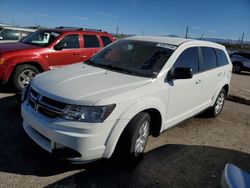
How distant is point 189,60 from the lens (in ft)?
15.0

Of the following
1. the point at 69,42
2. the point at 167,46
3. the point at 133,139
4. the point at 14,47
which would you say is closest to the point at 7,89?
the point at 14,47

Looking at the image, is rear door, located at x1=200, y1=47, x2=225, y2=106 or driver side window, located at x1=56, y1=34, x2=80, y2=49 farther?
driver side window, located at x1=56, y1=34, x2=80, y2=49

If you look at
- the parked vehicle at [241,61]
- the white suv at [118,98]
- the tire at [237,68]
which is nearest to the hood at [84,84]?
the white suv at [118,98]

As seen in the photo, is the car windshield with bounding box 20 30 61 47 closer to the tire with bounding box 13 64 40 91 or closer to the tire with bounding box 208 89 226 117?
the tire with bounding box 13 64 40 91

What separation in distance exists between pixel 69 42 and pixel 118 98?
4.82 metres

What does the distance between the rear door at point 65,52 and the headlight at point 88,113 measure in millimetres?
4335

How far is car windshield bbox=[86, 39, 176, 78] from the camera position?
403 centimetres

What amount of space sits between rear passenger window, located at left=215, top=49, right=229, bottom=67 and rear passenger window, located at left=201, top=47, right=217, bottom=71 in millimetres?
231

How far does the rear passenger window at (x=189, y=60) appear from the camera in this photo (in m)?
4.29

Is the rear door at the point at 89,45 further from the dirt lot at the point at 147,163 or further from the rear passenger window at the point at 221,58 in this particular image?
the rear passenger window at the point at 221,58

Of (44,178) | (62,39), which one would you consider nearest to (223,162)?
(44,178)

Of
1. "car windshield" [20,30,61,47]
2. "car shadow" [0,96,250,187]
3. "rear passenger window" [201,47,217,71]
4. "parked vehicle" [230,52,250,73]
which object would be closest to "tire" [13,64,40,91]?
"car windshield" [20,30,61,47]

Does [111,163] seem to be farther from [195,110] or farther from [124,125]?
[195,110]

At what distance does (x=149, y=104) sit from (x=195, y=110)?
1.70 m
